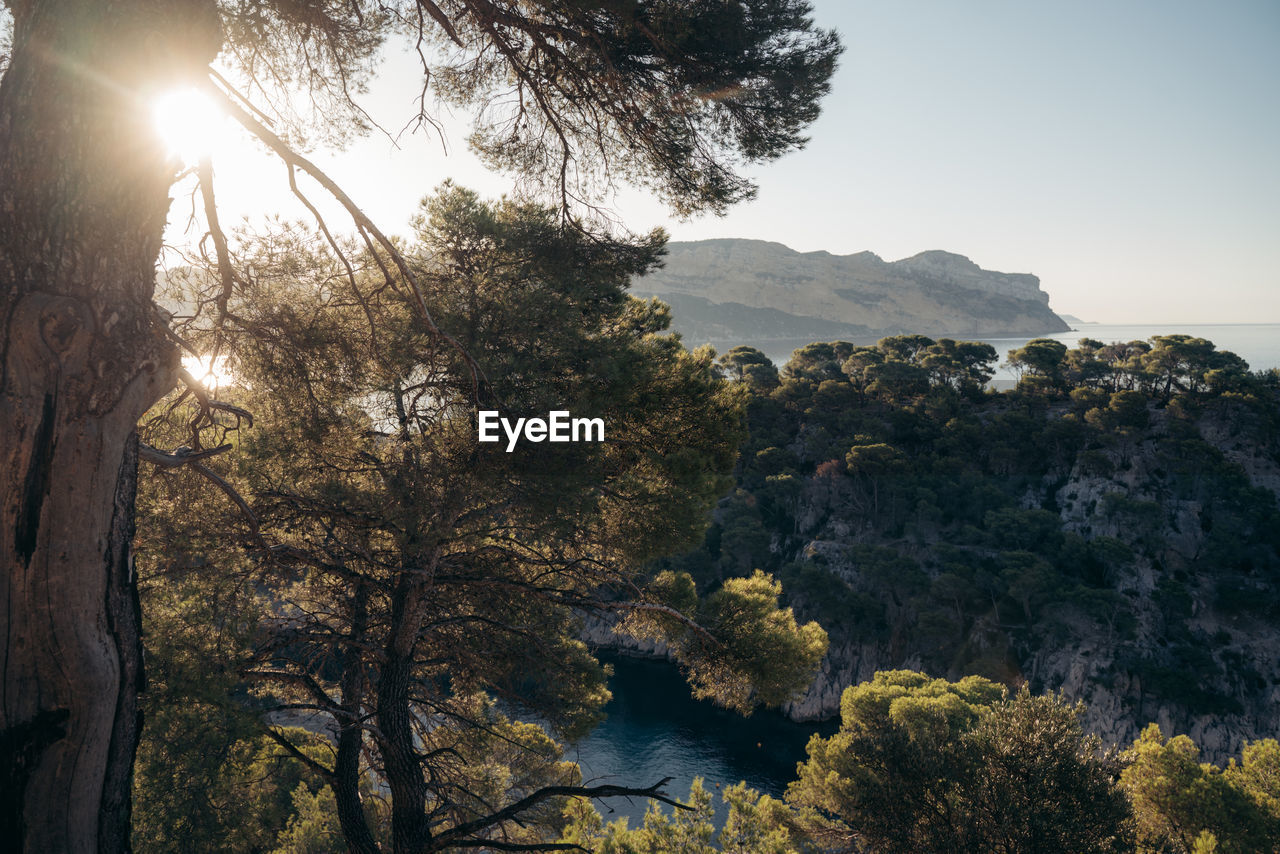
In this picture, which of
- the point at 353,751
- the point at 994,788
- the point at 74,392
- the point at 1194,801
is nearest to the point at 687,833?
the point at 994,788

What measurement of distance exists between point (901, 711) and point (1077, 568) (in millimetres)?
18233

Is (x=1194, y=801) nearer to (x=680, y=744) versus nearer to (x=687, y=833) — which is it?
(x=687, y=833)

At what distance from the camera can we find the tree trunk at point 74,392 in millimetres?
2139

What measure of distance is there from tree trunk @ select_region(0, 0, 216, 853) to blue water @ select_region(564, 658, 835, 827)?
2113cm

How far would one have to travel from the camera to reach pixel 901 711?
1545 centimetres

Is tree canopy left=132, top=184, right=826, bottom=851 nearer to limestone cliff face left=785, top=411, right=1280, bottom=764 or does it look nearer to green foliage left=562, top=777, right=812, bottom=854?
green foliage left=562, top=777, right=812, bottom=854

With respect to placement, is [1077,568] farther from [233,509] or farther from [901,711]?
[233,509]

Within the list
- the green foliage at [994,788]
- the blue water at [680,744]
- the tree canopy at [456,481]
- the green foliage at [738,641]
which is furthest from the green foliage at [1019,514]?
the tree canopy at [456,481]

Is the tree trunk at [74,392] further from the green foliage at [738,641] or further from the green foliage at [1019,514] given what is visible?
the green foliage at [1019,514]

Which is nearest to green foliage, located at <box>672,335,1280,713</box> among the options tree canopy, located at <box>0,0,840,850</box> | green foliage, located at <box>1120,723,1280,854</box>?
green foliage, located at <box>1120,723,1280,854</box>

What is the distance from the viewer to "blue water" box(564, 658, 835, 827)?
23344 mm

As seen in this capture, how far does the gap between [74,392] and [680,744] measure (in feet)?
88.9

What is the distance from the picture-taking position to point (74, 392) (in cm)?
224

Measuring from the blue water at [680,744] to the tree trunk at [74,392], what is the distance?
21.1m
